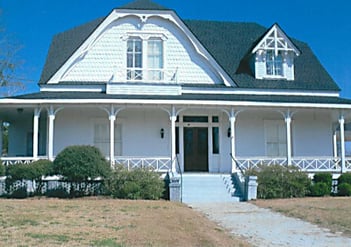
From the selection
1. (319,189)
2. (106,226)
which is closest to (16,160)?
(106,226)

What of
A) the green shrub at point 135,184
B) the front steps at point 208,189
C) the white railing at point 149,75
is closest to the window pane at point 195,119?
the white railing at point 149,75

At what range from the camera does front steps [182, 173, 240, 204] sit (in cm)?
1711

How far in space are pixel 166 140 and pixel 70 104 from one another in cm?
488

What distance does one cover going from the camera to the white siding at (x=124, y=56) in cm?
2195

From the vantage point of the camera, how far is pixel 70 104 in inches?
757

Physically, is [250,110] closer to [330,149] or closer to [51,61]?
[330,149]

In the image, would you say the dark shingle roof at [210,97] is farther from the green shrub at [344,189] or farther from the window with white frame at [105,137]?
the green shrub at [344,189]

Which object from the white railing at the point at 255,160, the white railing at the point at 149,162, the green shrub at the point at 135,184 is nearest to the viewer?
the green shrub at the point at 135,184

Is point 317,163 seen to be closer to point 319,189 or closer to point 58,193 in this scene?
point 319,189

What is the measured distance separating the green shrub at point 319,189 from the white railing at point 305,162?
7.42 feet

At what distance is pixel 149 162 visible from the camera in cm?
2042

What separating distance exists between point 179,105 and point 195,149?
2.96 metres

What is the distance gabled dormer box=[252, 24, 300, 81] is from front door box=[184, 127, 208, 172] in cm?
439

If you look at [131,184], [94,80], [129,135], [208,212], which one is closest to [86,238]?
[208,212]
